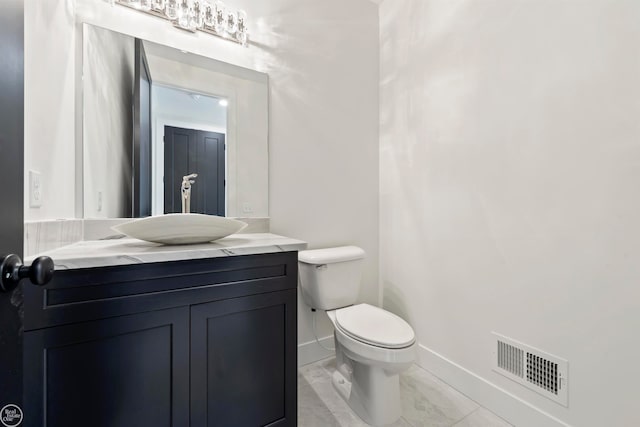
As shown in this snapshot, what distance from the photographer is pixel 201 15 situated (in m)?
1.47

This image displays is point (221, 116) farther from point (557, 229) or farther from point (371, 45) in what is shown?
point (557, 229)

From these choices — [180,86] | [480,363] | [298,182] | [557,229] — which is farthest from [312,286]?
[180,86]

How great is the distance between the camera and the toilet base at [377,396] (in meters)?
1.33

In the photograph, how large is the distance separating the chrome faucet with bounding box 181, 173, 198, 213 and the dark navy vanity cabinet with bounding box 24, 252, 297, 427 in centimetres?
63

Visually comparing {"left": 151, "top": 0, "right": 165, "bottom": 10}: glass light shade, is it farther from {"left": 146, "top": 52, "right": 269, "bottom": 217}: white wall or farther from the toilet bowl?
the toilet bowl

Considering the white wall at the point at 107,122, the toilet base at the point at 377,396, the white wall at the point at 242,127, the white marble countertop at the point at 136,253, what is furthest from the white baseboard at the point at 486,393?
the white wall at the point at 107,122

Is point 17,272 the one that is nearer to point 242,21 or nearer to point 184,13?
point 184,13

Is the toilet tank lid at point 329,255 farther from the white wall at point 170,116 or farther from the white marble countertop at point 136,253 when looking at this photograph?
the white wall at point 170,116

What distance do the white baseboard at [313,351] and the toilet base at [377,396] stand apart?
50 centimetres

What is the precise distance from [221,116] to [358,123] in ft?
3.27

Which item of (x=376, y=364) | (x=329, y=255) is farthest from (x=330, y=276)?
(x=376, y=364)

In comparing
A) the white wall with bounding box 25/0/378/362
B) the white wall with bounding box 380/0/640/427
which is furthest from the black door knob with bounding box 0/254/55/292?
the white wall with bounding box 380/0/640/427

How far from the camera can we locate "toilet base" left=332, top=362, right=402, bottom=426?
1.33 metres
